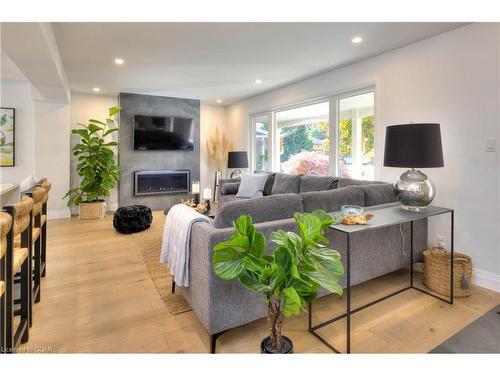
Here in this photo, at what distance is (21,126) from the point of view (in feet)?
16.4

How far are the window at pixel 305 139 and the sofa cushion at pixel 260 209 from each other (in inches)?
99.2

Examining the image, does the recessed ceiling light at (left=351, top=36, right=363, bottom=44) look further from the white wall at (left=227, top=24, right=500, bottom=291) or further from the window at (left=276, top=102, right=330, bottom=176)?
the window at (left=276, top=102, right=330, bottom=176)

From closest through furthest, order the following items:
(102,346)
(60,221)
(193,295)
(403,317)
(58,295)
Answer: (102,346) → (193,295) → (403,317) → (58,295) → (60,221)

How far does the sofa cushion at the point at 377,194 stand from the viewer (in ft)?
8.46

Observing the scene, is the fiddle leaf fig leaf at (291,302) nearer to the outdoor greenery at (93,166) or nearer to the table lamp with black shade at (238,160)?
the table lamp with black shade at (238,160)

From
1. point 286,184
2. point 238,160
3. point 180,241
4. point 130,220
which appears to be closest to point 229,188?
point 238,160

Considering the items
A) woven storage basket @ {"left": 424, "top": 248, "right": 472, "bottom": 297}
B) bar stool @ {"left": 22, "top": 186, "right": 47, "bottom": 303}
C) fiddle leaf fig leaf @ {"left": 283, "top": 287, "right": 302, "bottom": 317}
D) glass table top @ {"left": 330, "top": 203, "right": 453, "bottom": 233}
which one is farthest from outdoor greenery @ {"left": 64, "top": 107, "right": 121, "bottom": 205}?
woven storage basket @ {"left": 424, "top": 248, "right": 472, "bottom": 297}

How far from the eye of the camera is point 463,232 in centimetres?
271

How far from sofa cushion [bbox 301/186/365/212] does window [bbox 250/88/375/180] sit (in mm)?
1388

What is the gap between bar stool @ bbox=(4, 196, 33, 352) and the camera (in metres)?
1.45

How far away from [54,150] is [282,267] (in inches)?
219
